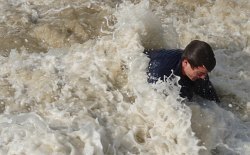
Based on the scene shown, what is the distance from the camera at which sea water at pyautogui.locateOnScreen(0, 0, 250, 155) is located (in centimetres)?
486

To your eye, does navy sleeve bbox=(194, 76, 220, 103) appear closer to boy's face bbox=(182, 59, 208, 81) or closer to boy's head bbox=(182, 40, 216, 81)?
boy's face bbox=(182, 59, 208, 81)

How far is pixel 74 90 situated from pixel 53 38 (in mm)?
1477

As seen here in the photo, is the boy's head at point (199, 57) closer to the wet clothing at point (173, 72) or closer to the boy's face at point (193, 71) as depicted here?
the boy's face at point (193, 71)

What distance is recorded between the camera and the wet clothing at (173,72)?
485 centimetres

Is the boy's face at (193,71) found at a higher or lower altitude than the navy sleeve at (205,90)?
higher

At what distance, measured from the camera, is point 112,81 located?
5.97m

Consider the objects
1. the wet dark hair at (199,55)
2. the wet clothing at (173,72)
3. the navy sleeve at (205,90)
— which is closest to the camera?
the wet dark hair at (199,55)

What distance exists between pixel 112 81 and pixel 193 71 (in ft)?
5.15

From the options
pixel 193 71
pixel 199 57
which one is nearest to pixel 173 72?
pixel 193 71

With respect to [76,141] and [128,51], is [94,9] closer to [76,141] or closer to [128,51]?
[128,51]

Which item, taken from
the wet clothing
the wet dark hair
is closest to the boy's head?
the wet dark hair

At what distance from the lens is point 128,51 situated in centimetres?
605

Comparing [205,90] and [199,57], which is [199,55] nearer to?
[199,57]

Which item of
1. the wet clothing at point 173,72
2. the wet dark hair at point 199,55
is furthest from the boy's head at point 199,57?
the wet clothing at point 173,72
